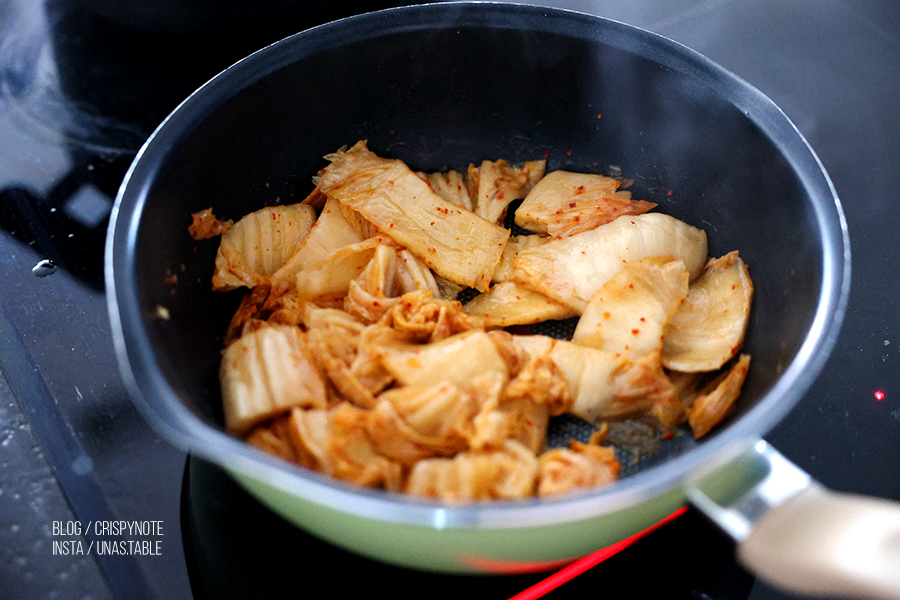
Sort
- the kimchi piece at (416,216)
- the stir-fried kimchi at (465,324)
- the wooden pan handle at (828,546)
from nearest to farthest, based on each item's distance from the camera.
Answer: the wooden pan handle at (828,546), the stir-fried kimchi at (465,324), the kimchi piece at (416,216)

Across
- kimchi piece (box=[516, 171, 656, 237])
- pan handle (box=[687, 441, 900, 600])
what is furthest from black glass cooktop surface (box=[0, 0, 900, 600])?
kimchi piece (box=[516, 171, 656, 237])

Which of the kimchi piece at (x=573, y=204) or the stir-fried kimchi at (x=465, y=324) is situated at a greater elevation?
the kimchi piece at (x=573, y=204)

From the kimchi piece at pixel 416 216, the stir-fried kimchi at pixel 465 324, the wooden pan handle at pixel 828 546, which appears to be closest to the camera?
the wooden pan handle at pixel 828 546

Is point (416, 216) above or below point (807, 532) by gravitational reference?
below

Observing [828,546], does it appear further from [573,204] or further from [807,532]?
[573,204]

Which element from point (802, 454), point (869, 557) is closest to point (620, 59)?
point (802, 454)

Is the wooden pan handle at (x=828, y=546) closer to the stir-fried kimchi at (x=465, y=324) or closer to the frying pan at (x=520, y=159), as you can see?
the frying pan at (x=520, y=159)

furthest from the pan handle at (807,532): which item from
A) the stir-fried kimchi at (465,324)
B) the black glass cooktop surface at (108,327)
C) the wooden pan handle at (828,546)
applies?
the black glass cooktop surface at (108,327)

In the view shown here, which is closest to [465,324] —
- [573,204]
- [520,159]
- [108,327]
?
→ [573,204]

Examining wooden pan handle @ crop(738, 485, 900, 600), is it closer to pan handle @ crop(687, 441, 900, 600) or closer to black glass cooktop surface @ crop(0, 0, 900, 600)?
pan handle @ crop(687, 441, 900, 600)
